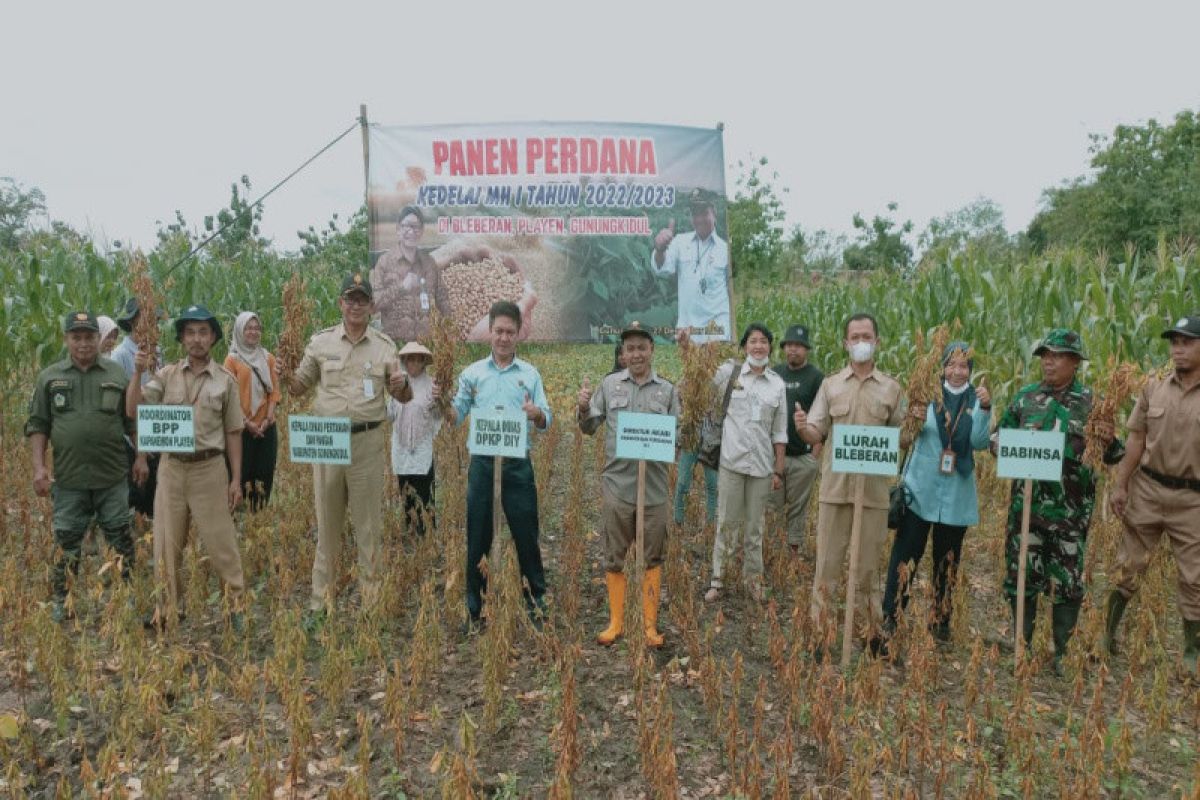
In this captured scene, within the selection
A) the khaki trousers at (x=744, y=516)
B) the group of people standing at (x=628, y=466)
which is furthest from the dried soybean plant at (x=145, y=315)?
the khaki trousers at (x=744, y=516)

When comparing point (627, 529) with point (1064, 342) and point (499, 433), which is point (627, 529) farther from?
point (1064, 342)

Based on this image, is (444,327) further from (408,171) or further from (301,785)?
(408,171)

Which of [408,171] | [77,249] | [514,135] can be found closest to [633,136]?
[514,135]

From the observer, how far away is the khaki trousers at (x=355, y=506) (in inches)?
202

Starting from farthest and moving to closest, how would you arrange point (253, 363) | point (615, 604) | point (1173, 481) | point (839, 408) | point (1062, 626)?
point (253, 363) → point (615, 604) → point (1062, 626) → point (839, 408) → point (1173, 481)

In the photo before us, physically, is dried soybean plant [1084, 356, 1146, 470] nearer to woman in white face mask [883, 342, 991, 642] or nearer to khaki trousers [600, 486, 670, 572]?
woman in white face mask [883, 342, 991, 642]

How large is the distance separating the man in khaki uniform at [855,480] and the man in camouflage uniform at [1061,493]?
31.6 inches

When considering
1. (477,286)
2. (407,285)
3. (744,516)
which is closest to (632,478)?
(744,516)

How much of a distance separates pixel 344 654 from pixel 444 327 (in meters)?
2.22

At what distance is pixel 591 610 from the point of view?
5633mm

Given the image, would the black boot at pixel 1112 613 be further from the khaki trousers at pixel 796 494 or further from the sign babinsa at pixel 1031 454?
the khaki trousers at pixel 796 494

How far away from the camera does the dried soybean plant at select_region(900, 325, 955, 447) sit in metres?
4.49

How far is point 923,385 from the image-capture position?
458cm

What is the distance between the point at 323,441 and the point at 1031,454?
13.6 feet
